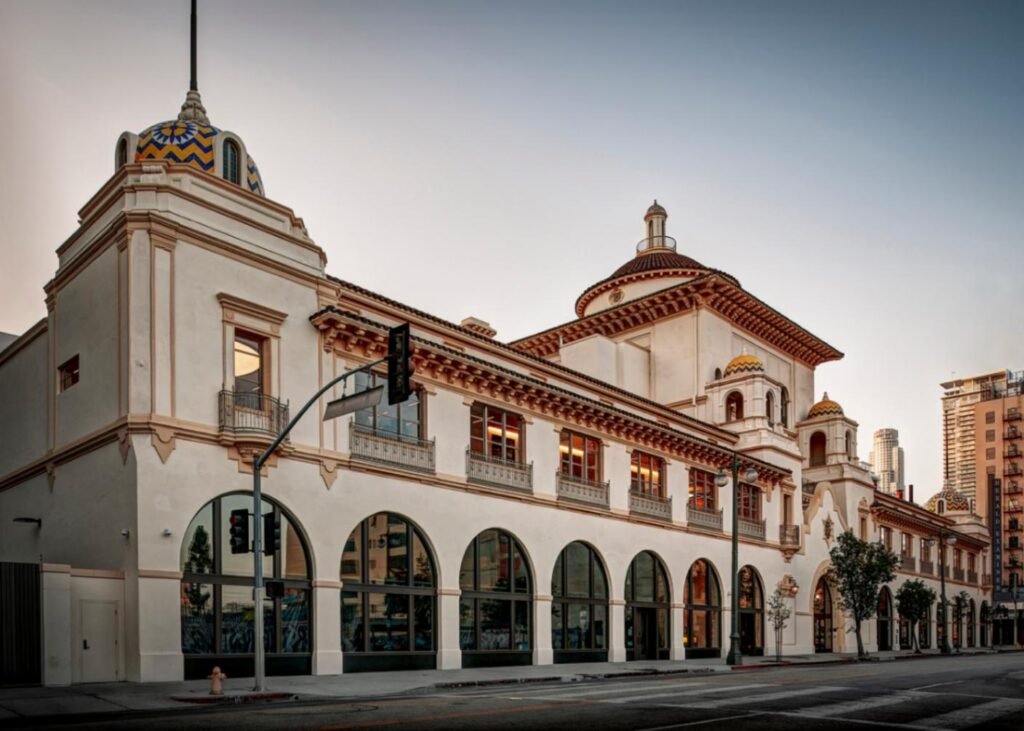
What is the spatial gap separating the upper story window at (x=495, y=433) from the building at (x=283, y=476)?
0.09m

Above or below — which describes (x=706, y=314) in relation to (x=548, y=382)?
above

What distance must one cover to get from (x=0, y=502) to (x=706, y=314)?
3496 centimetres

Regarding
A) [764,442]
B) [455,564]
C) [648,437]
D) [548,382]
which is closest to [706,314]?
[764,442]

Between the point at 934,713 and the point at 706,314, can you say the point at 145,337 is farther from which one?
the point at 706,314

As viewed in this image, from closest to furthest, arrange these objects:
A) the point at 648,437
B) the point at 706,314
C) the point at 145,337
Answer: the point at 145,337, the point at 648,437, the point at 706,314

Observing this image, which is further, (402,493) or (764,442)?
(764,442)

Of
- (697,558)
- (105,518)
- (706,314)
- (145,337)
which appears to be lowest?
(697,558)

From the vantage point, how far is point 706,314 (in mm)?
50531

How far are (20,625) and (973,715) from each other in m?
18.4

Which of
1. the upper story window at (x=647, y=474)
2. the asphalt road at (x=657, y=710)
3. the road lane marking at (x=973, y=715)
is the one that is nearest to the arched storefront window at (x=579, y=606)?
the upper story window at (x=647, y=474)

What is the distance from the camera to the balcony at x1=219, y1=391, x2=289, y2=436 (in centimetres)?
2328

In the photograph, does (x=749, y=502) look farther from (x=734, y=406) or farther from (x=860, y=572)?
(x=860, y=572)

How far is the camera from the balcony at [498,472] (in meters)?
30.3

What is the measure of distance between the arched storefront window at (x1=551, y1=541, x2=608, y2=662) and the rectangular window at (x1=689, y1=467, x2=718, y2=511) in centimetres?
795
